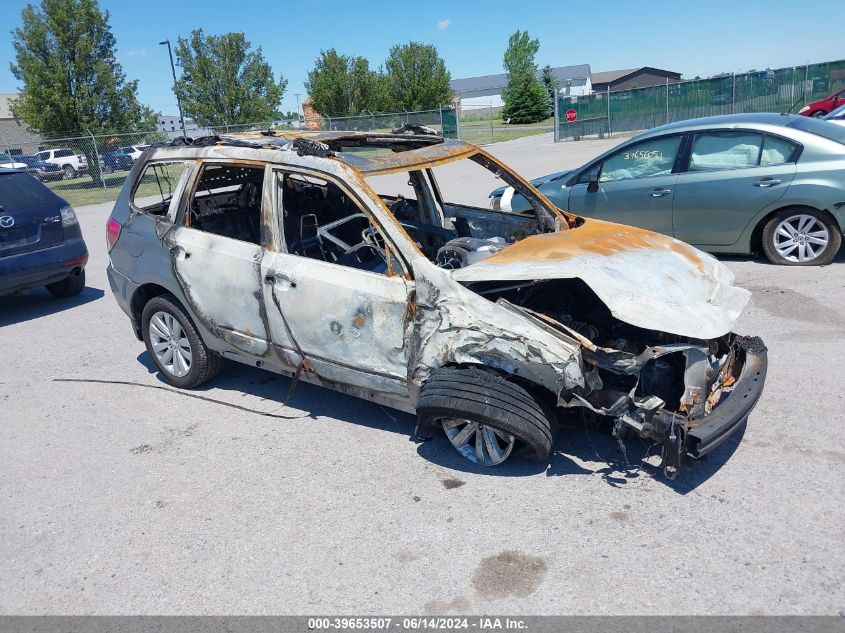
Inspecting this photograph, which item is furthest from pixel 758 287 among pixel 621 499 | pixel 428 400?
pixel 428 400

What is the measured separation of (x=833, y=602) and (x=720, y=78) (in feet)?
94.6

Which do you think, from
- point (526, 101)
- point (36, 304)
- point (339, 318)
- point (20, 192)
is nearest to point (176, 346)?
point (339, 318)

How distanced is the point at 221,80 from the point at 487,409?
110ft

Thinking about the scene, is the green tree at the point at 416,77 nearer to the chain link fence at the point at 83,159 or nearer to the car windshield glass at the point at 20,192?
the chain link fence at the point at 83,159

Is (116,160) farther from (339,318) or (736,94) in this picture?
(339,318)

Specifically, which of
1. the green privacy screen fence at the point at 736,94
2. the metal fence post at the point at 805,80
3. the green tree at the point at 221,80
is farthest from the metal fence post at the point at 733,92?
the green tree at the point at 221,80

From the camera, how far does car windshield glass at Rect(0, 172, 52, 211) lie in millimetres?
7549

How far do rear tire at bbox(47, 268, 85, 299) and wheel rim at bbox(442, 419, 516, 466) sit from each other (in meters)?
6.38

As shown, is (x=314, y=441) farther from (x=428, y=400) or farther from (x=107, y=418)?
(x=107, y=418)

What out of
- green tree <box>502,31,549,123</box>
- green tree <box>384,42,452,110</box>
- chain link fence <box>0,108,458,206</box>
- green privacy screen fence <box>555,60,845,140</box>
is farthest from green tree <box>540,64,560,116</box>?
chain link fence <box>0,108,458,206</box>

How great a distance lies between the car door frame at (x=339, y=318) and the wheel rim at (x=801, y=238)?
200 inches

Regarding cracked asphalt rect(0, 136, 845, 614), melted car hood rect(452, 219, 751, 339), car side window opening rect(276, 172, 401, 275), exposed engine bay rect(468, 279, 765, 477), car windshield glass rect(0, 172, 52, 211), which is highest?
car windshield glass rect(0, 172, 52, 211)

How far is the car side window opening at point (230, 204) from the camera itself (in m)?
5.51

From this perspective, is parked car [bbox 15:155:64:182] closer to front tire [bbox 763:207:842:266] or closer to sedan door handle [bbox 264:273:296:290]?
sedan door handle [bbox 264:273:296:290]
